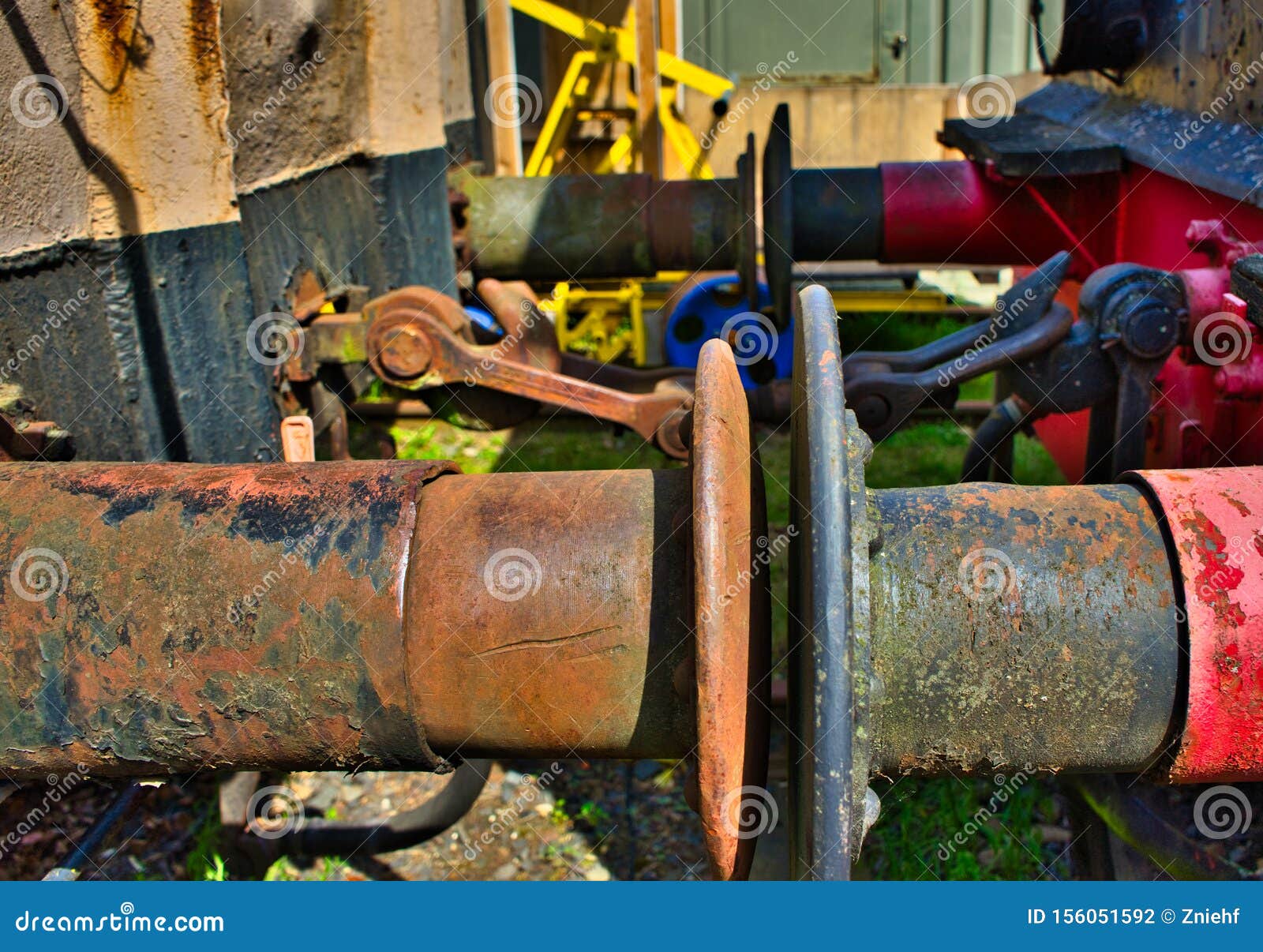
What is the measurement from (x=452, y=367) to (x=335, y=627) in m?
2.05

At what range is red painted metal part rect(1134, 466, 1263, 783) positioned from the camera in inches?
55.2

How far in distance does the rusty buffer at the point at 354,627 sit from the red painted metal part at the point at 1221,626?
555 mm

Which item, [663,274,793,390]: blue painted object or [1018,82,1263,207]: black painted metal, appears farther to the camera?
[663,274,793,390]: blue painted object

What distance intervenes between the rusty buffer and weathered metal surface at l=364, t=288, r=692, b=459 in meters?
1.88

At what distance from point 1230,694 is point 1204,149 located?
1811 millimetres

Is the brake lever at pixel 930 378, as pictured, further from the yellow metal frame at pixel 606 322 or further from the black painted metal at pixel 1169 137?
the yellow metal frame at pixel 606 322

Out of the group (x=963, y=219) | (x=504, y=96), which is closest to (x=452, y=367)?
(x=963, y=219)

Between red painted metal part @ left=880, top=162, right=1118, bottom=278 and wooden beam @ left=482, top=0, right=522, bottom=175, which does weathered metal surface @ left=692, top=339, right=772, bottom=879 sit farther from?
wooden beam @ left=482, top=0, right=522, bottom=175

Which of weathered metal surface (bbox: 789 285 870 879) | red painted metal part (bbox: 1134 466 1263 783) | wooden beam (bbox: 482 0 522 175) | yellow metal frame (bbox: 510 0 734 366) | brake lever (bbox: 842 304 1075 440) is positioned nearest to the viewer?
weathered metal surface (bbox: 789 285 870 879)

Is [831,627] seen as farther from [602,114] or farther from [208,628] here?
[602,114]

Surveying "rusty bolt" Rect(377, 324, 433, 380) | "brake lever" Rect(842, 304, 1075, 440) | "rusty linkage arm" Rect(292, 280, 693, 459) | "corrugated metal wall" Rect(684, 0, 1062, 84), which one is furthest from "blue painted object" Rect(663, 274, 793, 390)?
"corrugated metal wall" Rect(684, 0, 1062, 84)

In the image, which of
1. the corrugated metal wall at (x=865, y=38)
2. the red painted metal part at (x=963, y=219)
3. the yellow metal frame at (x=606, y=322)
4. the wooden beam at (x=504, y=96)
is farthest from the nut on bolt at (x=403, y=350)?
the corrugated metal wall at (x=865, y=38)

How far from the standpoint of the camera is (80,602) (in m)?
1.44

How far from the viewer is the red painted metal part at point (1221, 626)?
1402 mm
